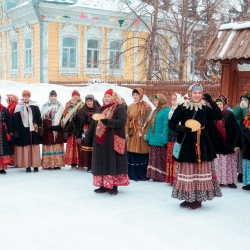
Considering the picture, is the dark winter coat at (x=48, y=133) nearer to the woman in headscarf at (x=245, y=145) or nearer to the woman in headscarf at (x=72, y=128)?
the woman in headscarf at (x=72, y=128)

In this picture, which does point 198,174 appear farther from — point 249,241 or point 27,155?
point 27,155

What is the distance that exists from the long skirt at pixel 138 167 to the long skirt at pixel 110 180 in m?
1.03

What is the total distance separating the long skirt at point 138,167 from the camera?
7.11 meters

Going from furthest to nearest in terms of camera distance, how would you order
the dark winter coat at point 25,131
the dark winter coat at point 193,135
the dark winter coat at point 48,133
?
1. the dark winter coat at point 48,133
2. the dark winter coat at point 25,131
3. the dark winter coat at point 193,135

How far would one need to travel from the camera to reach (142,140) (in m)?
7.04

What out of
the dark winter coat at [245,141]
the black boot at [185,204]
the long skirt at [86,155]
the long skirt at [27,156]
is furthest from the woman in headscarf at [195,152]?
the long skirt at [27,156]

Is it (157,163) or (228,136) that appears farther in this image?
(157,163)

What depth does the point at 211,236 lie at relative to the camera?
4.35 metres

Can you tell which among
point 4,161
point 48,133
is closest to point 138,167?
point 48,133

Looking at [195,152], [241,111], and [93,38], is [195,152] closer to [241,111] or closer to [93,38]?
[241,111]

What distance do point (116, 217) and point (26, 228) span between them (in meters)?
1.10

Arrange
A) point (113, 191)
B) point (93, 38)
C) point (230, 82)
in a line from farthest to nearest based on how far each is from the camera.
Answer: point (93, 38), point (230, 82), point (113, 191)

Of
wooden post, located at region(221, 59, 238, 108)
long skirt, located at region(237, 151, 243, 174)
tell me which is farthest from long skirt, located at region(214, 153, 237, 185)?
wooden post, located at region(221, 59, 238, 108)

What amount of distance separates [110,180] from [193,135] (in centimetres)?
152
